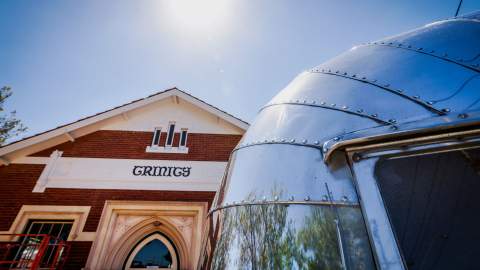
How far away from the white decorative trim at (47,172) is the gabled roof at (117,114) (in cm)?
53

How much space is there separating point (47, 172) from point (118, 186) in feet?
6.87

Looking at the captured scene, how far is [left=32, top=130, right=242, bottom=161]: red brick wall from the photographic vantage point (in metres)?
6.80

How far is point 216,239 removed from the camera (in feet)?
4.68

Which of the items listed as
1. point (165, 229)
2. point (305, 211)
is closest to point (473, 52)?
point (305, 211)

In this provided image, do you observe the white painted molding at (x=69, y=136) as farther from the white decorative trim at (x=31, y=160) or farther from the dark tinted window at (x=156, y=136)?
→ the dark tinted window at (x=156, y=136)

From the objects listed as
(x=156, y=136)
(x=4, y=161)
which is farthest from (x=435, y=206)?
(x=4, y=161)

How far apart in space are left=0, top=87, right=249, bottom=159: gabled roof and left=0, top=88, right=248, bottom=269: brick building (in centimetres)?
3

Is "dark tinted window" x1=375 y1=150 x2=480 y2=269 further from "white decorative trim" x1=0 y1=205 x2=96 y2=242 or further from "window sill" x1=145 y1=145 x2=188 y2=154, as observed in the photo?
"white decorative trim" x1=0 y1=205 x2=96 y2=242

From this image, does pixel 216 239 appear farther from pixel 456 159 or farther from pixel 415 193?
pixel 456 159

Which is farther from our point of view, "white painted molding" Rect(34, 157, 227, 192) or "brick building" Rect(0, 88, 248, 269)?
"white painted molding" Rect(34, 157, 227, 192)

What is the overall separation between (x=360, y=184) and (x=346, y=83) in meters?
0.74

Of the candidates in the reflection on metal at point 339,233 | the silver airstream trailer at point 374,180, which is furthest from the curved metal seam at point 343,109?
the reflection on metal at point 339,233

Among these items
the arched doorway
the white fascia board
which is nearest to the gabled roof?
the white fascia board

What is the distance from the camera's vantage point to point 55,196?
600cm
